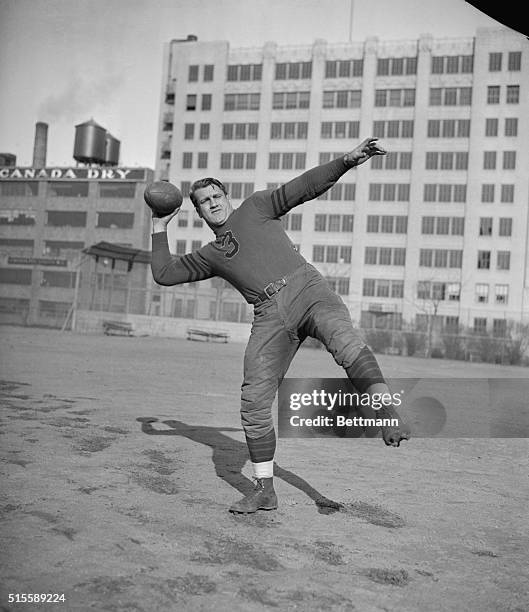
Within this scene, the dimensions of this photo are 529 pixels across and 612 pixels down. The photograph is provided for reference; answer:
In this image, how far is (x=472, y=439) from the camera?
739cm

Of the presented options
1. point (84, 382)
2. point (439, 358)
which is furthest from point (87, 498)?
point (439, 358)

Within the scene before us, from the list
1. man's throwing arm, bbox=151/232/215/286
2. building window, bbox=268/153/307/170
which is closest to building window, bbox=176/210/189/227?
building window, bbox=268/153/307/170

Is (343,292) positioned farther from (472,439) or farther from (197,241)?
(472,439)

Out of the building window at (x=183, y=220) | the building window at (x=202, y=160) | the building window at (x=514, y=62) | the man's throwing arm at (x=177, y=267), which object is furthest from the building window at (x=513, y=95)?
the man's throwing arm at (x=177, y=267)

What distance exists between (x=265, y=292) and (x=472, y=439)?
4452mm

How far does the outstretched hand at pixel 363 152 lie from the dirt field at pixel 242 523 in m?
1.88

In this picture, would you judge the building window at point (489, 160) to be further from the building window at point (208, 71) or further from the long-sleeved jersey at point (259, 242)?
the long-sleeved jersey at point (259, 242)

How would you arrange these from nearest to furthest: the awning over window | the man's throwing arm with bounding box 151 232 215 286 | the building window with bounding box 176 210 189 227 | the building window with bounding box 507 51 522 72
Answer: the man's throwing arm with bounding box 151 232 215 286
the awning over window
the building window with bounding box 507 51 522 72
the building window with bounding box 176 210 189 227

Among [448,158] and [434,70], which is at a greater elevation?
[434,70]

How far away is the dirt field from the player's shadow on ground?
0.07ft

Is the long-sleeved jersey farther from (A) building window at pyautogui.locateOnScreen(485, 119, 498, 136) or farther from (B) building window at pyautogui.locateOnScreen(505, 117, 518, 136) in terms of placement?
(A) building window at pyautogui.locateOnScreen(485, 119, 498, 136)

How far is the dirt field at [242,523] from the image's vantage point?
2.58 metres

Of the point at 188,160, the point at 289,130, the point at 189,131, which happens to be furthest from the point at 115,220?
the point at 289,130

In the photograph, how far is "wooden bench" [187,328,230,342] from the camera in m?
35.2
